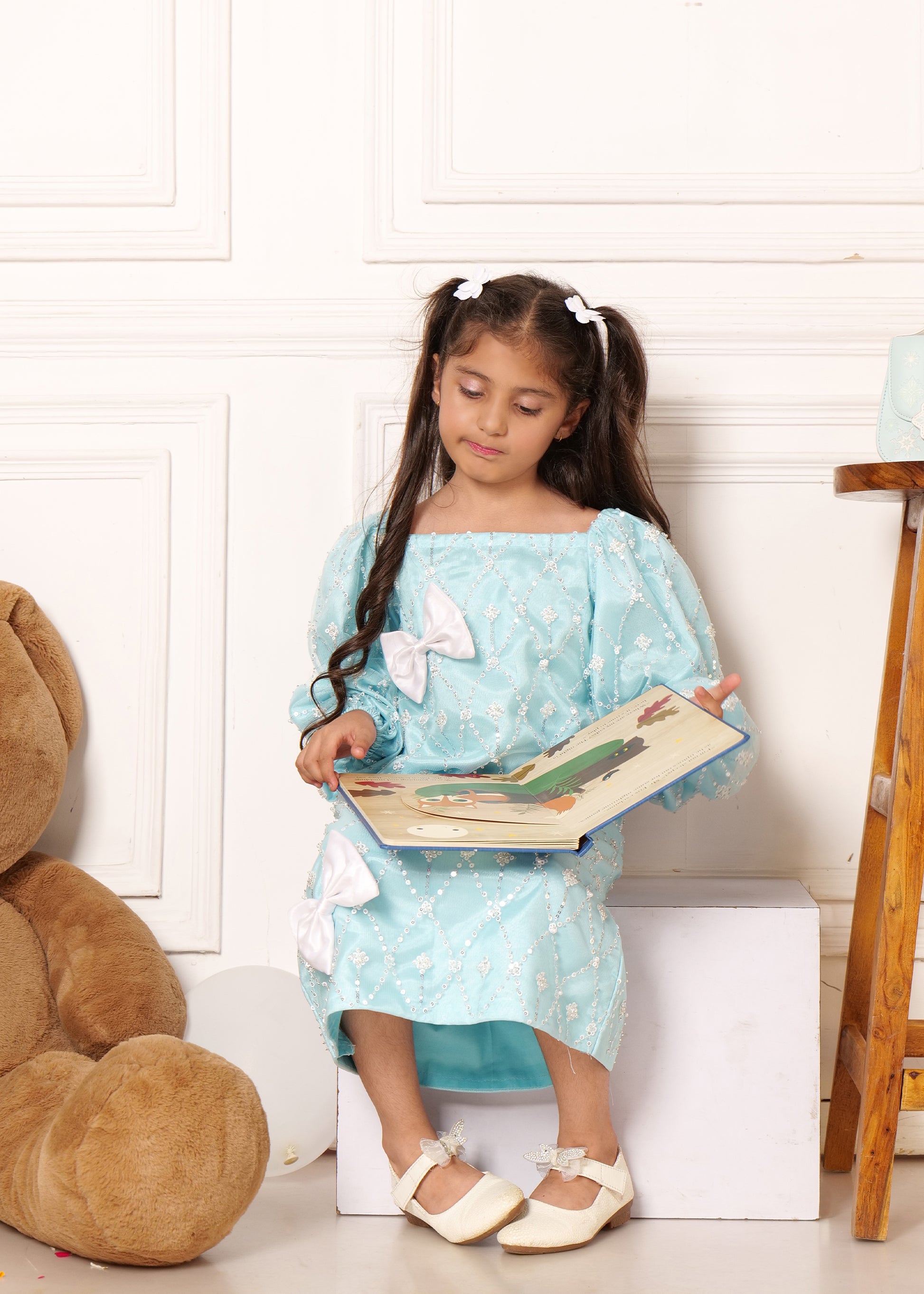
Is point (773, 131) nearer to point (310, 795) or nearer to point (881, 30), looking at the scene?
point (881, 30)

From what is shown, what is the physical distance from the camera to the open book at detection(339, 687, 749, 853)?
1.00m

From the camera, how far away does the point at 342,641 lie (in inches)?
52.1

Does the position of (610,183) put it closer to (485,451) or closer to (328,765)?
(485,451)

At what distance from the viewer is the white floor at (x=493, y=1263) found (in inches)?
40.8

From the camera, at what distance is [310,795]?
1.49 metres

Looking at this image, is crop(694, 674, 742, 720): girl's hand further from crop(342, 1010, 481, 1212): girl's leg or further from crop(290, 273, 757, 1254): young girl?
crop(342, 1010, 481, 1212): girl's leg

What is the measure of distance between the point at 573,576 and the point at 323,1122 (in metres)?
0.67

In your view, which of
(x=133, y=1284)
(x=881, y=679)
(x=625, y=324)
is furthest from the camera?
(x=881, y=679)

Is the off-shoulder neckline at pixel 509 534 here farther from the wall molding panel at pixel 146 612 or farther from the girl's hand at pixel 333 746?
the wall molding panel at pixel 146 612

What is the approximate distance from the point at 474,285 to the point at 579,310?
12 centimetres

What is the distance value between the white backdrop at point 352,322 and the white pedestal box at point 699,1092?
0.27 meters

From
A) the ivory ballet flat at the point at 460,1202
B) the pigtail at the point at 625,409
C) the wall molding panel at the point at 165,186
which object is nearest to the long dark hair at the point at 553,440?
the pigtail at the point at 625,409

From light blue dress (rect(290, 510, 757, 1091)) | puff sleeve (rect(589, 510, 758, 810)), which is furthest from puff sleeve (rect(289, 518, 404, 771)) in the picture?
puff sleeve (rect(589, 510, 758, 810))

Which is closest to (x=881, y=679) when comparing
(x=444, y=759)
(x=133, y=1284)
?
(x=444, y=759)
